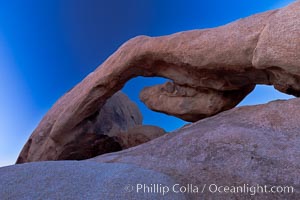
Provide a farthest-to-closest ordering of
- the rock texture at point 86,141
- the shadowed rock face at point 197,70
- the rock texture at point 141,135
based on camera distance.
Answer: the rock texture at point 86,141 < the rock texture at point 141,135 < the shadowed rock face at point 197,70

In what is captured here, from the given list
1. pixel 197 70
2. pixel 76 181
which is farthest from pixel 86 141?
pixel 76 181

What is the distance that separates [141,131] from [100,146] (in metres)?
2.10

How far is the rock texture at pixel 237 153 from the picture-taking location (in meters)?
5.71

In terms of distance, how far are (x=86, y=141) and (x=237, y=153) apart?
9205 millimetres

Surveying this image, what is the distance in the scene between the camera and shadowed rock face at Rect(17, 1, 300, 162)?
8.20 metres

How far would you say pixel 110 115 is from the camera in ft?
52.7

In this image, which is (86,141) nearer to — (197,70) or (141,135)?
(141,135)

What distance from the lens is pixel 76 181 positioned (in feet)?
19.1

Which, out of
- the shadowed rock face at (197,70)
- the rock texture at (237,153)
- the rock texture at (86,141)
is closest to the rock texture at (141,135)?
the rock texture at (86,141)

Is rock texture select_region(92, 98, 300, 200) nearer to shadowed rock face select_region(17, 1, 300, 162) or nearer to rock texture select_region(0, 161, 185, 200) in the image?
rock texture select_region(0, 161, 185, 200)

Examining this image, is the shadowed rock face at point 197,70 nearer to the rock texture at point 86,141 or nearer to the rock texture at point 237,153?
the rock texture at point 86,141

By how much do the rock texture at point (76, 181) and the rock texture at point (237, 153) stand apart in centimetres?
57

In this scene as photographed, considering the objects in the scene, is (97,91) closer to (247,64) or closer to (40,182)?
(247,64)

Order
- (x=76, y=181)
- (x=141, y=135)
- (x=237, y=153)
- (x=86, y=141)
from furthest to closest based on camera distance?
(x=86, y=141) < (x=141, y=135) < (x=237, y=153) < (x=76, y=181)
